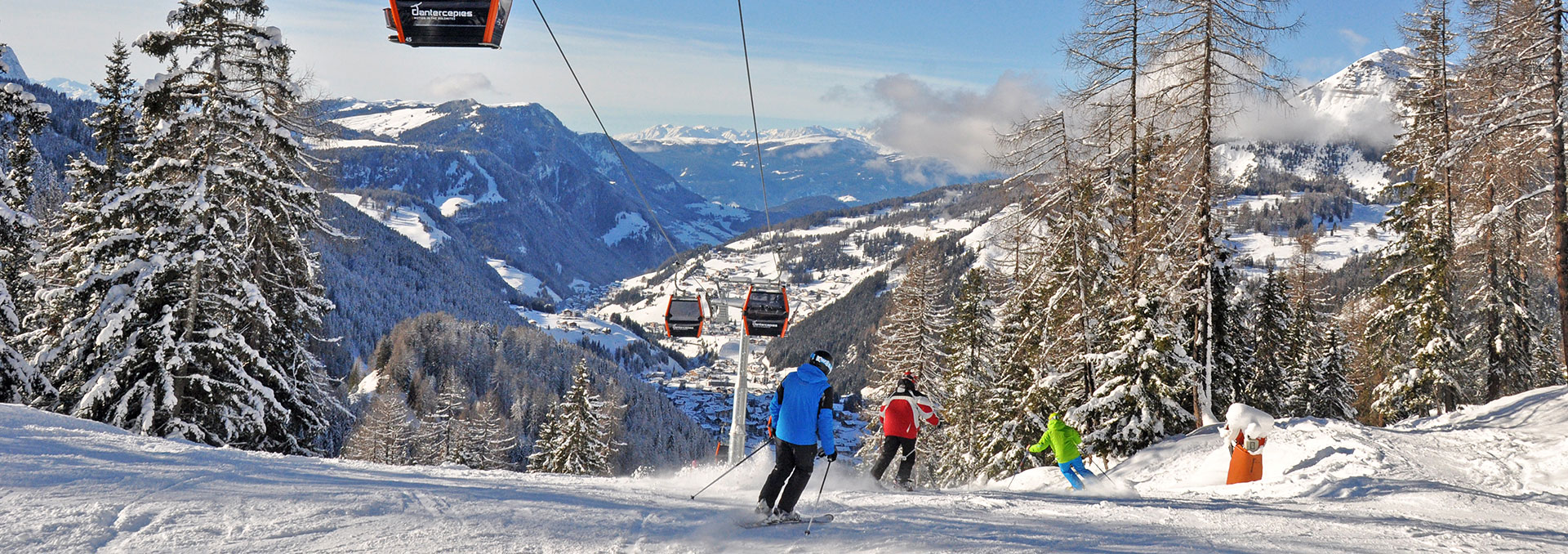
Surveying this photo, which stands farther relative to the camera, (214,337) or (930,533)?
(214,337)

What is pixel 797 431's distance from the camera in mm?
7227

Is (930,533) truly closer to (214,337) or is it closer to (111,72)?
(214,337)

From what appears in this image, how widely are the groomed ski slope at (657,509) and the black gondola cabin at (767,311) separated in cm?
722

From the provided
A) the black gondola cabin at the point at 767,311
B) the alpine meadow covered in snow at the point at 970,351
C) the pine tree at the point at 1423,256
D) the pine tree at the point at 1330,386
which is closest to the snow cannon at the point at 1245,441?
the alpine meadow covered in snow at the point at 970,351

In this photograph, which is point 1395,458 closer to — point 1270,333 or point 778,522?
point 778,522

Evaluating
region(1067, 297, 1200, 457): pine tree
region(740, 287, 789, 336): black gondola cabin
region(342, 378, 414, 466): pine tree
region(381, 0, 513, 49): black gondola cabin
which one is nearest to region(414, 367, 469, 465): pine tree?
region(342, 378, 414, 466): pine tree

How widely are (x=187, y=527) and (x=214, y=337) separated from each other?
488 inches

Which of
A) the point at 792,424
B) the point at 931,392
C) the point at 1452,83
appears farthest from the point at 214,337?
the point at 1452,83

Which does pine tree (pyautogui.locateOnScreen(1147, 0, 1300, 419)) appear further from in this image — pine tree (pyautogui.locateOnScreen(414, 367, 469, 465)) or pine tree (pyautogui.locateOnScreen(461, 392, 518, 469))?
pine tree (pyautogui.locateOnScreen(414, 367, 469, 465))

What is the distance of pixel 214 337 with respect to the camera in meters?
15.6

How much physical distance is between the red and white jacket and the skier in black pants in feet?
14.0

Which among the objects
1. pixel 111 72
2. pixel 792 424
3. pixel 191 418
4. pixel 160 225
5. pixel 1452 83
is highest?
pixel 1452 83

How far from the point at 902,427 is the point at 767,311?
24.5 ft

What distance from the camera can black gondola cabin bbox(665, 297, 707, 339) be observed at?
19.5m
